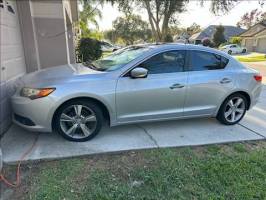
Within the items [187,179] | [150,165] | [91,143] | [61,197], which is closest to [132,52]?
[91,143]

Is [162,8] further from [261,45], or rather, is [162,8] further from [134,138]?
[261,45]

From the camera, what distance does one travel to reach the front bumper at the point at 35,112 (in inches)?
151

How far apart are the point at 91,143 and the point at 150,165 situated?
111 centimetres

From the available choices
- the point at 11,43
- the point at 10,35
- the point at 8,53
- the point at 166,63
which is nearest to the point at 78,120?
the point at 166,63

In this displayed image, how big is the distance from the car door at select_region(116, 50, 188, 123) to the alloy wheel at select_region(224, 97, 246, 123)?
3.51ft

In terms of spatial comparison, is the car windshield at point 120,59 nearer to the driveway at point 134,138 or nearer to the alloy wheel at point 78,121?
the alloy wheel at point 78,121

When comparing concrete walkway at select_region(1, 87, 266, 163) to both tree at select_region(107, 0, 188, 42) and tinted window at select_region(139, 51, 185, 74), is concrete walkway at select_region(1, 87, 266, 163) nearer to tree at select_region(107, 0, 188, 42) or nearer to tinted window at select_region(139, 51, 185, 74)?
tinted window at select_region(139, 51, 185, 74)

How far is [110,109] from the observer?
165 inches

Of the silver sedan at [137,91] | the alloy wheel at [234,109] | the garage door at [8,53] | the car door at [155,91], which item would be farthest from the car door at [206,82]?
the garage door at [8,53]

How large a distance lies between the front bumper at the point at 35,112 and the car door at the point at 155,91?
1.08 metres

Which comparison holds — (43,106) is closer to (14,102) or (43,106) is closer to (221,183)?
(14,102)

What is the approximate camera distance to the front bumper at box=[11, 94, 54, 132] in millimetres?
3838

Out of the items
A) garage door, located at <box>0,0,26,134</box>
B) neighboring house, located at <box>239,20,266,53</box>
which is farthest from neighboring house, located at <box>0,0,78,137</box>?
neighboring house, located at <box>239,20,266,53</box>

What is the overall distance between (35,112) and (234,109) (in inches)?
145
